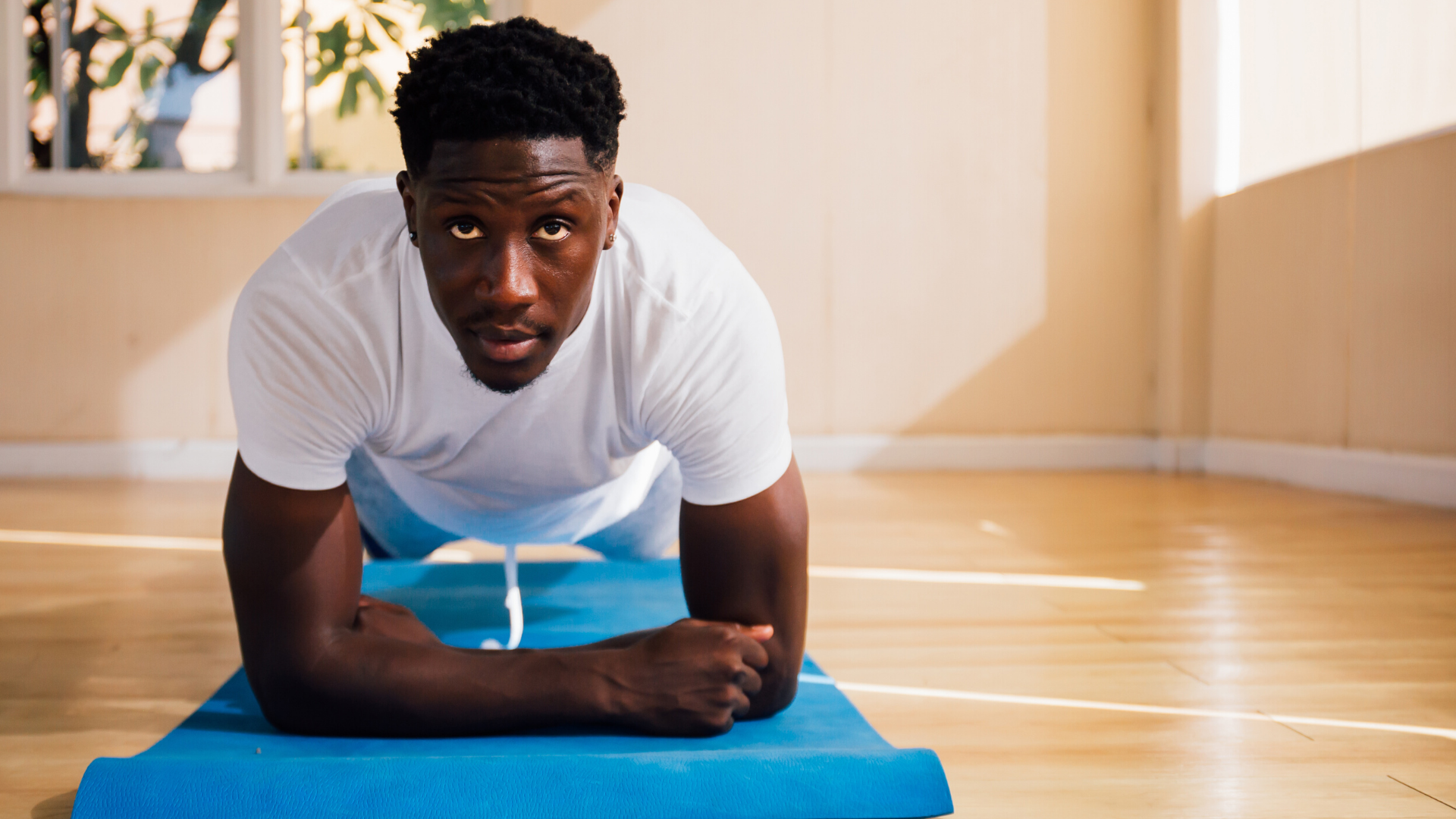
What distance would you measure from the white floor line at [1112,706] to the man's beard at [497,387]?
22.4 inches

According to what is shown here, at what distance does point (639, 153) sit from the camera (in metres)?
4.27

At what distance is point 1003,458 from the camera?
14.5 ft

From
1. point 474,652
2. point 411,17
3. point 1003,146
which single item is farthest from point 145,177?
point 474,652

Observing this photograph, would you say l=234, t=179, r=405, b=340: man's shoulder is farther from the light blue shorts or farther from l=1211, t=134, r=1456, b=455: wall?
l=1211, t=134, r=1456, b=455: wall

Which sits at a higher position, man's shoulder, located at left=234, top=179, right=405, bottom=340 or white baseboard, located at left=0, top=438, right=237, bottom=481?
man's shoulder, located at left=234, top=179, right=405, bottom=340

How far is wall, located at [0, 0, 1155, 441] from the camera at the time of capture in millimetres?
4145

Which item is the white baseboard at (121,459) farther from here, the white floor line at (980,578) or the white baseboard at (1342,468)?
the white baseboard at (1342,468)

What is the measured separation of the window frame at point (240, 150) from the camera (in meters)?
4.11

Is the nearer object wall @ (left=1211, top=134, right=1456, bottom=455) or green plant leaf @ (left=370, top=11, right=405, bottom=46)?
wall @ (left=1211, top=134, right=1456, bottom=455)

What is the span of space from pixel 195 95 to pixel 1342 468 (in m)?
4.47

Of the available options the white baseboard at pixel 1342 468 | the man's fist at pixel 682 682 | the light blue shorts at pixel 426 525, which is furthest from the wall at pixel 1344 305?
the man's fist at pixel 682 682

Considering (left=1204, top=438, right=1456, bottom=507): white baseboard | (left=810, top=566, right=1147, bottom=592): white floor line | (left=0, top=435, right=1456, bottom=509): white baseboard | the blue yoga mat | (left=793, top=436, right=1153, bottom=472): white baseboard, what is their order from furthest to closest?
(left=793, top=436, right=1153, bottom=472): white baseboard, (left=0, top=435, right=1456, bottom=509): white baseboard, (left=1204, top=438, right=1456, bottom=507): white baseboard, (left=810, top=566, right=1147, bottom=592): white floor line, the blue yoga mat

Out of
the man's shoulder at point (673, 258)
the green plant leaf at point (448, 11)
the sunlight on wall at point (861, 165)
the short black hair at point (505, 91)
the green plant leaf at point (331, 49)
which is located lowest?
the man's shoulder at point (673, 258)

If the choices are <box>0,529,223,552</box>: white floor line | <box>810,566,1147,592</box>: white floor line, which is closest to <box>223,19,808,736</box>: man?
<box>810,566,1147,592</box>: white floor line
